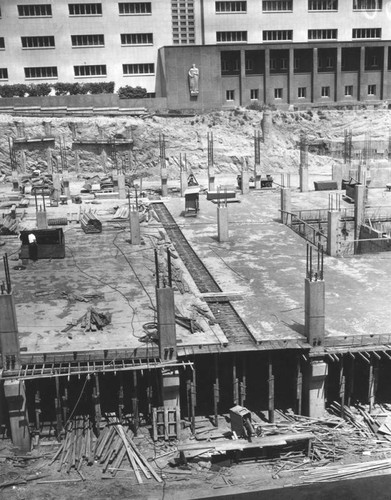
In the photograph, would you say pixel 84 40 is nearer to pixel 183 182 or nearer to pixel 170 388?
pixel 183 182

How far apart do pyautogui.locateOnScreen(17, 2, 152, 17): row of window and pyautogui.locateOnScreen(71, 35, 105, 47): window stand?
7.28ft

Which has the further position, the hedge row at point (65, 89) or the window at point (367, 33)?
the window at point (367, 33)

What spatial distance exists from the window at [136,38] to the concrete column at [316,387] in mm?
51824

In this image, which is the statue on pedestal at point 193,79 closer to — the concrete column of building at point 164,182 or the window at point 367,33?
the window at point 367,33

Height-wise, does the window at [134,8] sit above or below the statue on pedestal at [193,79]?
above

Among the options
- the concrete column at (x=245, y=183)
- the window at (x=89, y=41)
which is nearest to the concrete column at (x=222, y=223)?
the concrete column at (x=245, y=183)

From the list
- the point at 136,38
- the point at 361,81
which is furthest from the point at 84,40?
the point at 361,81

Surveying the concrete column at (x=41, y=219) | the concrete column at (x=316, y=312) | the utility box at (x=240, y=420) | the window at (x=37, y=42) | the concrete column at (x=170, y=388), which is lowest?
the utility box at (x=240, y=420)

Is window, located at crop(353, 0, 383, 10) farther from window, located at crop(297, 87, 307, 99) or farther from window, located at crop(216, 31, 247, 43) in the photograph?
window, located at crop(216, 31, 247, 43)

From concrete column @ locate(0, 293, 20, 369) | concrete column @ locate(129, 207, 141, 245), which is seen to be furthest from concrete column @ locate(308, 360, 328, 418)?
concrete column @ locate(129, 207, 141, 245)

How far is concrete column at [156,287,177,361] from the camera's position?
18797mm

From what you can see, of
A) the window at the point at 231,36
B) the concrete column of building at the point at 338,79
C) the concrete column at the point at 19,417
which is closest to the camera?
the concrete column at the point at 19,417

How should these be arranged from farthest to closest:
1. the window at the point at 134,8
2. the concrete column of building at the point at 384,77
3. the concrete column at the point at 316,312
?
the concrete column of building at the point at 384,77 → the window at the point at 134,8 → the concrete column at the point at 316,312

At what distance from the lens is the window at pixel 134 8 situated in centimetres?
6294
